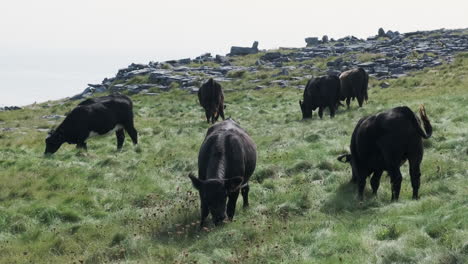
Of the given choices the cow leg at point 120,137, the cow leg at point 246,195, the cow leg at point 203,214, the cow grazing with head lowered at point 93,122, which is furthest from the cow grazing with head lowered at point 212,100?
the cow leg at point 203,214

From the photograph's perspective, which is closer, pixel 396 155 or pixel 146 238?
pixel 146 238

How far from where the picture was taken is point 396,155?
370 inches

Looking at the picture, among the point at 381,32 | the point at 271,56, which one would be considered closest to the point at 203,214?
the point at 271,56

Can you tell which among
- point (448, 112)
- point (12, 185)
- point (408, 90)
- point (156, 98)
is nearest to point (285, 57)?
point (156, 98)

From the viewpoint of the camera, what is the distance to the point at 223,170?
931cm

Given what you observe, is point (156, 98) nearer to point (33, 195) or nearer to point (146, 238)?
point (33, 195)

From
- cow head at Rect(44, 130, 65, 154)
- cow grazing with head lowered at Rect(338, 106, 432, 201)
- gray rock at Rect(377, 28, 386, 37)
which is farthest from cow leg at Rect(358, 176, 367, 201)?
gray rock at Rect(377, 28, 386, 37)

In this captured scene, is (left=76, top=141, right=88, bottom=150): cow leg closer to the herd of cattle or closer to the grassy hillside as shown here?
the grassy hillside

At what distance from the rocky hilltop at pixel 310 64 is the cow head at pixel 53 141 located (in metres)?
26.8

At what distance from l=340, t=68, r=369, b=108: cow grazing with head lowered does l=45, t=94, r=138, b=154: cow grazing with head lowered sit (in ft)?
42.1

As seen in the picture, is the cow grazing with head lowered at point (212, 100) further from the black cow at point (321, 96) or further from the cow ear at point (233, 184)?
the cow ear at point (233, 184)

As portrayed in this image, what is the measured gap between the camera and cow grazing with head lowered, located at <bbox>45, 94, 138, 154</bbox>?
19328 mm

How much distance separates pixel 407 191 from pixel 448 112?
33.7ft

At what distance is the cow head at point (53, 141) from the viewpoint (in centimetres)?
1917
